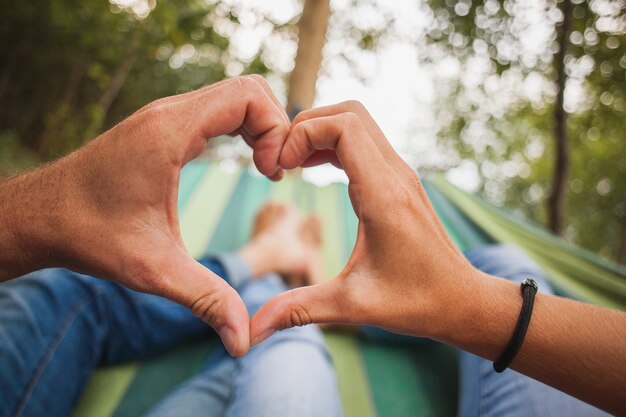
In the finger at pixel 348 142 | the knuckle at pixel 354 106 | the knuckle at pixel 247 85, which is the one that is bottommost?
the finger at pixel 348 142

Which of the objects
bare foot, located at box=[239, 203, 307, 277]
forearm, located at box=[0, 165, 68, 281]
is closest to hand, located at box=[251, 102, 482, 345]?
forearm, located at box=[0, 165, 68, 281]

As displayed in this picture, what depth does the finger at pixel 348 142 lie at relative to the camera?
2.05 ft

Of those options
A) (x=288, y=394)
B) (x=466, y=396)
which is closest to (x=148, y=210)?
(x=288, y=394)

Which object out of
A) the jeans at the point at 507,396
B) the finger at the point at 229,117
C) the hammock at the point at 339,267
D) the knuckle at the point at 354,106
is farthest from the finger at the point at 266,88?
the hammock at the point at 339,267

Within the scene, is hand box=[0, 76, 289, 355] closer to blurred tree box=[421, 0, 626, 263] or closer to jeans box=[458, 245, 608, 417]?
jeans box=[458, 245, 608, 417]

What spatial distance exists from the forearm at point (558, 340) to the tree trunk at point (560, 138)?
3707 millimetres

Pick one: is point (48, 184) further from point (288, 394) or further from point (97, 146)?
point (288, 394)

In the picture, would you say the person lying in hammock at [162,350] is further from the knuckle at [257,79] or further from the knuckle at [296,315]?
the knuckle at [257,79]

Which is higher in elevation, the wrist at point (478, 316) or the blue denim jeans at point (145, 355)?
the wrist at point (478, 316)

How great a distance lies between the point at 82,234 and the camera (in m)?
0.60

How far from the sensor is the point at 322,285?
2.11 feet

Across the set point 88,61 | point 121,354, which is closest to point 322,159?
point 121,354

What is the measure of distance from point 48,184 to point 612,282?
181cm

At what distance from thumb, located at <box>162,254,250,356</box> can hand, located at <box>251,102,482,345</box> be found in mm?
29
